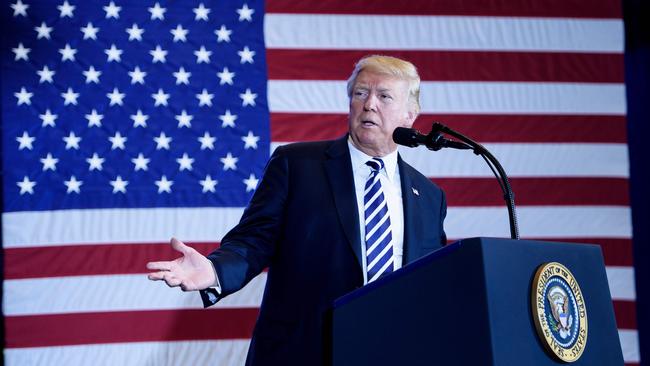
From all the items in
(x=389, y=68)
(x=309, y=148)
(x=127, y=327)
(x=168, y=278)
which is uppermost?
(x=389, y=68)

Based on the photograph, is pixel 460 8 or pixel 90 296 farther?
pixel 460 8

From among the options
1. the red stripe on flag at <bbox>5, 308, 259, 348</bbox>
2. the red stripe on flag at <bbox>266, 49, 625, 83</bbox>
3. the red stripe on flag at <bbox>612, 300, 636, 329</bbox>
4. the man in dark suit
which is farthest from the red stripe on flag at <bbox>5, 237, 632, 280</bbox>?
the red stripe on flag at <bbox>612, 300, 636, 329</bbox>

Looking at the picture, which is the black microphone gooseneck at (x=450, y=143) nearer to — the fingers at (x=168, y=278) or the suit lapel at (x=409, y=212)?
the suit lapel at (x=409, y=212)

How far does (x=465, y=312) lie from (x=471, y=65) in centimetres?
254

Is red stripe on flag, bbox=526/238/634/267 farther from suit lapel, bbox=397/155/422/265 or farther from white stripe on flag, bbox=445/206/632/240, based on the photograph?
suit lapel, bbox=397/155/422/265

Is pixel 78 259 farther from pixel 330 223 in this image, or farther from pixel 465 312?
pixel 465 312

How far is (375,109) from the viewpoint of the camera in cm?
222

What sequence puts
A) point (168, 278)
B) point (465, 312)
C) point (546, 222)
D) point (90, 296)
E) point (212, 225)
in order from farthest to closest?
point (546, 222)
point (212, 225)
point (90, 296)
point (168, 278)
point (465, 312)

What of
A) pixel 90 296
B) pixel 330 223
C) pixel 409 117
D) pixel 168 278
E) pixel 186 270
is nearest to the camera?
pixel 168 278

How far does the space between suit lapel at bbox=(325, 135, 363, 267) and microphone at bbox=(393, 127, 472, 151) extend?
406 mm

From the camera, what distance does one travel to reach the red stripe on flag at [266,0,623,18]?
11.3 ft

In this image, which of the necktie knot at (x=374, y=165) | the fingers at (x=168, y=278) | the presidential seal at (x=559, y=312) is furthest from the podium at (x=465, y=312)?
the necktie knot at (x=374, y=165)

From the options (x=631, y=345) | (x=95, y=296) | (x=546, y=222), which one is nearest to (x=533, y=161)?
(x=546, y=222)

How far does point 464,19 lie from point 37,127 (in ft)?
6.91
